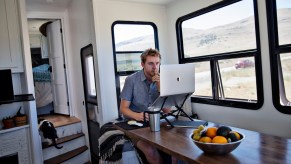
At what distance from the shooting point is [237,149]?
1.22 meters

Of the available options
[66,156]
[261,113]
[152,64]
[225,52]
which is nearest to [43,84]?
[66,156]

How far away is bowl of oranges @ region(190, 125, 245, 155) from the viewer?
3.70 ft

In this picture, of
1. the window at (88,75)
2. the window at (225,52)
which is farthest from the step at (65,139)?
the window at (225,52)

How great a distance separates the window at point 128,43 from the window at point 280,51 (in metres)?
1.73

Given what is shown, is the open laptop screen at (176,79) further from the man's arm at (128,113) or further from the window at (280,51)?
the window at (280,51)

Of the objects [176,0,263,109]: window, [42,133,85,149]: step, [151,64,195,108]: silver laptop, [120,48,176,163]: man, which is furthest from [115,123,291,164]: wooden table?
[42,133,85,149]: step

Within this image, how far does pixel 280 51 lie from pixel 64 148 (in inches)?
131

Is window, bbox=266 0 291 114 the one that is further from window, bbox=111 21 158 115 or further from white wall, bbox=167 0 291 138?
window, bbox=111 21 158 115

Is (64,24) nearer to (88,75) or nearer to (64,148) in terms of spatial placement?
(88,75)

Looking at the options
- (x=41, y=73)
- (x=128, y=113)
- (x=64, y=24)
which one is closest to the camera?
(x=128, y=113)

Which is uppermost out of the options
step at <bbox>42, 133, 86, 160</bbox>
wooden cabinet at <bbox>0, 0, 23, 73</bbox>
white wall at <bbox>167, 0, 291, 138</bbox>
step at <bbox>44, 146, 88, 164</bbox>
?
wooden cabinet at <bbox>0, 0, 23, 73</bbox>

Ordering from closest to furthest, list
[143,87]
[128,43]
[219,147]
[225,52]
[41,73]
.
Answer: [219,147], [143,87], [225,52], [128,43], [41,73]

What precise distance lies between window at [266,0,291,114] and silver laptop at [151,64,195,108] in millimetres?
933

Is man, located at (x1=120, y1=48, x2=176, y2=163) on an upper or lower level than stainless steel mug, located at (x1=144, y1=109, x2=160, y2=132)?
upper
